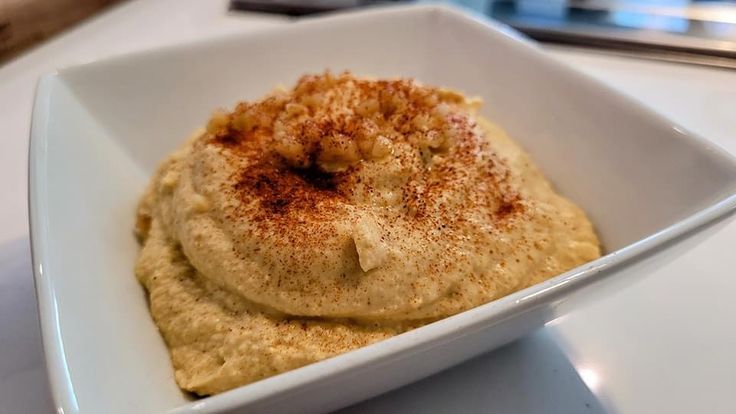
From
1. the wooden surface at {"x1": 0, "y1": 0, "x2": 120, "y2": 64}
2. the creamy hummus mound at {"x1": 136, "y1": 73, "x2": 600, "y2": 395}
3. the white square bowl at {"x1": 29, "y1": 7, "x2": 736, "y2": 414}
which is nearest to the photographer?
the white square bowl at {"x1": 29, "y1": 7, "x2": 736, "y2": 414}

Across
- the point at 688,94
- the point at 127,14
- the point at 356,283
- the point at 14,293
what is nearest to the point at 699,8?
the point at 688,94

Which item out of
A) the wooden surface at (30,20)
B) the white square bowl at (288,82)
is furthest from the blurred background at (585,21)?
the white square bowl at (288,82)

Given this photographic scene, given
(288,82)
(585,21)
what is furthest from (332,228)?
(585,21)

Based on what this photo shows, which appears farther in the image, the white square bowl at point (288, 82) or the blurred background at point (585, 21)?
the blurred background at point (585, 21)

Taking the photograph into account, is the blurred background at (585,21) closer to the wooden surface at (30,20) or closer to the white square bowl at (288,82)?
the wooden surface at (30,20)

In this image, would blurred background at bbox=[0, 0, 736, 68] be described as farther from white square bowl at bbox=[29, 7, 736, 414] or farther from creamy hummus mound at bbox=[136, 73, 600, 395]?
creamy hummus mound at bbox=[136, 73, 600, 395]

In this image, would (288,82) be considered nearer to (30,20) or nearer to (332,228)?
(332,228)

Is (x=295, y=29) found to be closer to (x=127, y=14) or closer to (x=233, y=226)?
(x=233, y=226)

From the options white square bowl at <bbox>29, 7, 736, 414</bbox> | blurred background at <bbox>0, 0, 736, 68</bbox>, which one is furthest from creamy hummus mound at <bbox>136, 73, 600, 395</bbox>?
blurred background at <bbox>0, 0, 736, 68</bbox>
